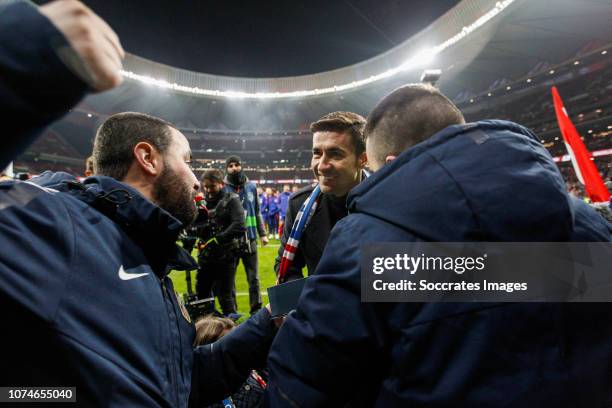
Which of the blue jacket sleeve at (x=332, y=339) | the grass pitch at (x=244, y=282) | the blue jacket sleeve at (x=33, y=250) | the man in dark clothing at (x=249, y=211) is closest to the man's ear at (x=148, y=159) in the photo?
the blue jacket sleeve at (x=33, y=250)

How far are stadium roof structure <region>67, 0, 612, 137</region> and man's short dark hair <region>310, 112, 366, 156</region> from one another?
2081 centimetres

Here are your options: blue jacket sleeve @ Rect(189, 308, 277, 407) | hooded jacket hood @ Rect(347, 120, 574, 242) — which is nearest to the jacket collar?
blue jacket sleeve @ Rect(189, 308, 277, 407)

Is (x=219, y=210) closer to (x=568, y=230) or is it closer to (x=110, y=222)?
(x=110, y=222)

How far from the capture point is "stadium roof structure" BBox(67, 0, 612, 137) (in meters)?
20.4

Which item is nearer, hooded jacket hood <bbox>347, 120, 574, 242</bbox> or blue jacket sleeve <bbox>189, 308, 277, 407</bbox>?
hooded jacket hood <bbox>347, 120, 574, 242</bbox>

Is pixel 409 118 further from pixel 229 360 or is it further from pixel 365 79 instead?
pixel 365 79

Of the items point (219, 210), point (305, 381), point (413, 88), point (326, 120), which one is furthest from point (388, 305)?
point (219, 210)

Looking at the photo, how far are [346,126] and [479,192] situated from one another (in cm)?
187

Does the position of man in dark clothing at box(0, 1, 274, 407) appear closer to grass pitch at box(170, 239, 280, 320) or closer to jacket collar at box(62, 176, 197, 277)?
jacket collar at box(62, 176, 197, 277)

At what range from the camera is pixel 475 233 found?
2.63ft

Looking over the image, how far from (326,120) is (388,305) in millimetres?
1945

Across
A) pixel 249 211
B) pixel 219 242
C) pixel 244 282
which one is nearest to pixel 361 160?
pixel 219 242

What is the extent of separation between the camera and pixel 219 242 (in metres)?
4.35

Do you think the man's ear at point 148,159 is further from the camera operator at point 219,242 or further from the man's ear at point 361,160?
the camera operator at point 219,242
